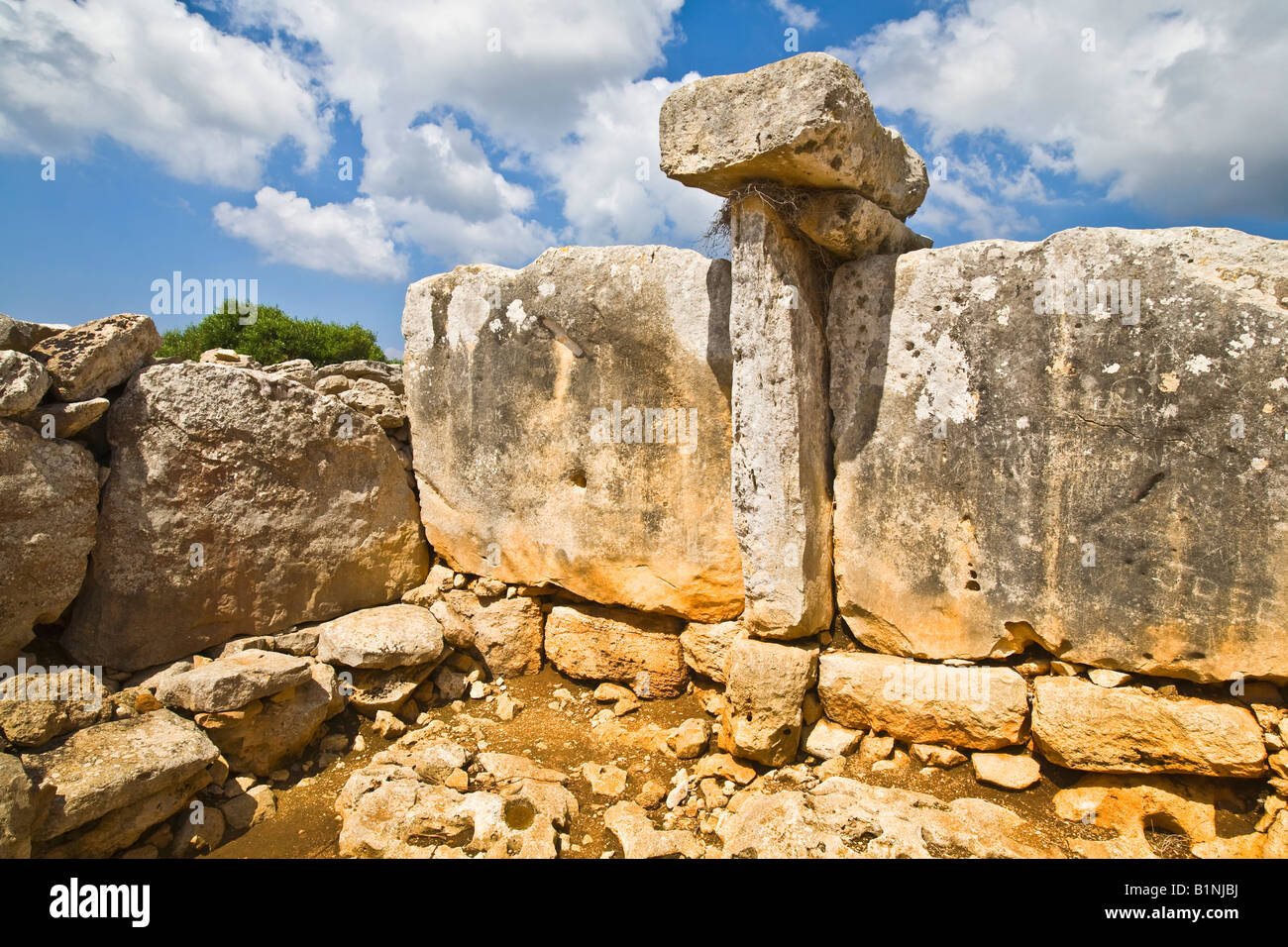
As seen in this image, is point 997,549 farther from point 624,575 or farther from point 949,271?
point 624,575

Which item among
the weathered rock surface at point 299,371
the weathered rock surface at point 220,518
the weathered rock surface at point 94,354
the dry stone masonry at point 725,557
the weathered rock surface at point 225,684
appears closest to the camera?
the dry stone masonry at point 725,557

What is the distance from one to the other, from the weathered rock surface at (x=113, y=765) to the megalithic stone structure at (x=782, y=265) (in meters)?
2.92

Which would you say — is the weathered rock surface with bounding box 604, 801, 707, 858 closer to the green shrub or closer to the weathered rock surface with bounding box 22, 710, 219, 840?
the weathered rock surface with bounding box 22, 710, 219, 840

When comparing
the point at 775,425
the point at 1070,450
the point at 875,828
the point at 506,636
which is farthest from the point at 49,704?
the point at 1070,450

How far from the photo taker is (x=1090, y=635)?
3.61 meters

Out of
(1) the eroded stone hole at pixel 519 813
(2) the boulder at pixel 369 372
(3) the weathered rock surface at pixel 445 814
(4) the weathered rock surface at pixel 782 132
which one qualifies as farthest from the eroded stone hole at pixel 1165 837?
(2) the boulder at pixel 369 372

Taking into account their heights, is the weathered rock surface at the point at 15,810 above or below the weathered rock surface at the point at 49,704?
below

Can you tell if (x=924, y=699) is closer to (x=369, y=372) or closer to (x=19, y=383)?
(x=369, y=372)

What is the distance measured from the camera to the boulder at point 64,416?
420 cm

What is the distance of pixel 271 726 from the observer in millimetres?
4359

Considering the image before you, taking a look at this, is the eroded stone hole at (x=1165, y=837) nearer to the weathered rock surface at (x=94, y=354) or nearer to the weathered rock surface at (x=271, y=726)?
the weathered rock surface at (x=271, y=726)

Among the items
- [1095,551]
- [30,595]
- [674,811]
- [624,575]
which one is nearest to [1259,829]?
[1095,551]

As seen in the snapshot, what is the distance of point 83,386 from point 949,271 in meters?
4.73

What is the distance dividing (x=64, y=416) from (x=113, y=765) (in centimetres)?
190
